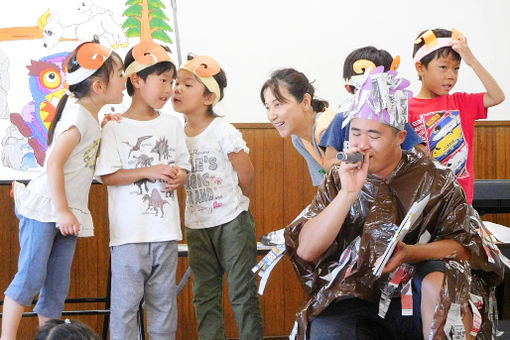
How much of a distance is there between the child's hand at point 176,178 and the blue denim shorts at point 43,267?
17.0 inches

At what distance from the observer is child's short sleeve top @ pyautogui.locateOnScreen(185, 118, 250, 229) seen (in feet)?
8.79

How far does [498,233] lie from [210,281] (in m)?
1.37

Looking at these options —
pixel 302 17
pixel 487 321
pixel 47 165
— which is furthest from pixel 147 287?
pixel 302 17

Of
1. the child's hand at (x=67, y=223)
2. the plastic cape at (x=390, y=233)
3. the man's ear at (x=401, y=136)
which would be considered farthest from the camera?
the child's hand at (x=67, y=223)

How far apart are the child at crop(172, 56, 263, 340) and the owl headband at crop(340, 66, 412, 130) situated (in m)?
0.87

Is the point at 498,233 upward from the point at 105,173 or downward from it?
downward

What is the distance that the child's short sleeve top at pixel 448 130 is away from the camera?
8.49 feet

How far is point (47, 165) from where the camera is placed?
7.89ft

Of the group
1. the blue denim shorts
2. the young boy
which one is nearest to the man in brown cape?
the young boy

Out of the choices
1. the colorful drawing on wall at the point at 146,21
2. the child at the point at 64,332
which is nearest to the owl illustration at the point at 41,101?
the colorful drawing on wall at the point at 146,21

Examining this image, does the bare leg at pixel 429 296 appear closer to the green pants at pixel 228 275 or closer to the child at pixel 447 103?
the child at pixel 447 103

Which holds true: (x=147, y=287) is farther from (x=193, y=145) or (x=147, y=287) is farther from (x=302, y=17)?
(x=302, y=17)

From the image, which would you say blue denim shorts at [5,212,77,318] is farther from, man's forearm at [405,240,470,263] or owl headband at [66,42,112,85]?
man's forearm at [405,240,470,263]

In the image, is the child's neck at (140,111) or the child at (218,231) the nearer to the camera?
the child's neck at (140,111)
